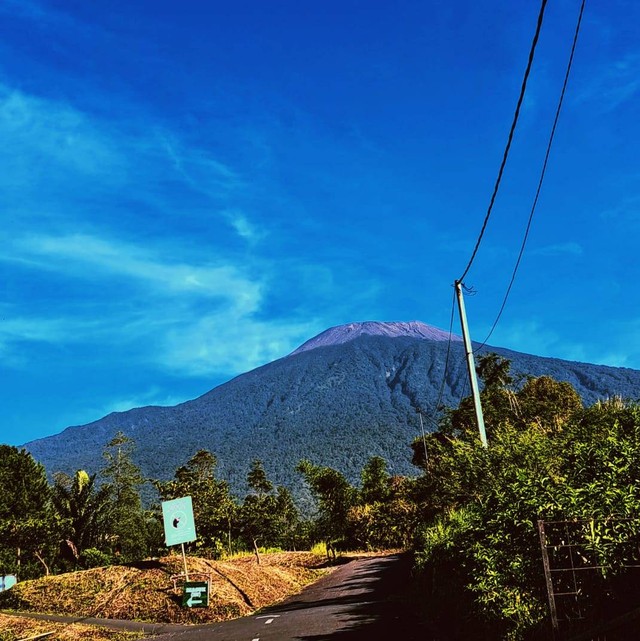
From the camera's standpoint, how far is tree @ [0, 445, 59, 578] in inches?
1040

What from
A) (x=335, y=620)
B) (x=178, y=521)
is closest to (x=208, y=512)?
(x=178, y=521)

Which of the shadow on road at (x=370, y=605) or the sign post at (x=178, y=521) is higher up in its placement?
the sign post at (x=178, y=521)

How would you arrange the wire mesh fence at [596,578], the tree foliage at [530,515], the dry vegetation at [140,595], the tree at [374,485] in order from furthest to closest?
the tree at [374,485] → the dry vegetation at [140,595] → the tree foliage at [530,515] → the wire mesh fence at [596,578]

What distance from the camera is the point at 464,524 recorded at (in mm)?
10570

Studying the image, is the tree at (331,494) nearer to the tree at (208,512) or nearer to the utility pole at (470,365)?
the tree at (208,512)

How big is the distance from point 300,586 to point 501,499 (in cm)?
1515

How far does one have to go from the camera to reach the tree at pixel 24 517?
86.6 ft

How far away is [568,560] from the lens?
788 centimetres

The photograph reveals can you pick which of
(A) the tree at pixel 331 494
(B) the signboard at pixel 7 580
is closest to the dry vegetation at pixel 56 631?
(B) the signboard at pixel 7 580

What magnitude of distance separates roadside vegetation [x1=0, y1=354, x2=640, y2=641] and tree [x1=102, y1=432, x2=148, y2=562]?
2.36 m

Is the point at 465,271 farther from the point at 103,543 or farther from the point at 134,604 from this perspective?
the point at 103,543

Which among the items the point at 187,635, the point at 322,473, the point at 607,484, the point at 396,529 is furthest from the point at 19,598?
the point at 396,529

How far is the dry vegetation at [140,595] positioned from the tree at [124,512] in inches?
728

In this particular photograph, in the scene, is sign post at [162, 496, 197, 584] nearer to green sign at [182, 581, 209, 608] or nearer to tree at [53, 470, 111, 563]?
green sign at [182, 581, 209, 608]
